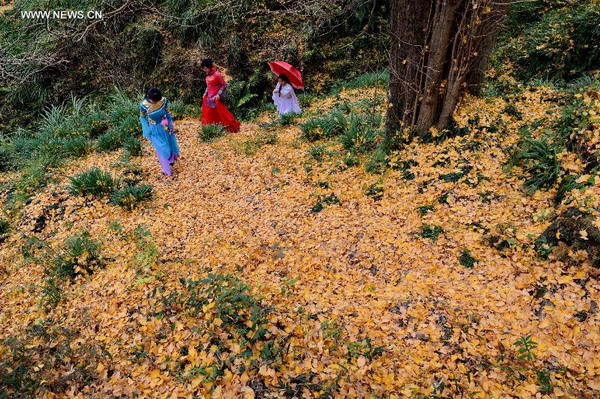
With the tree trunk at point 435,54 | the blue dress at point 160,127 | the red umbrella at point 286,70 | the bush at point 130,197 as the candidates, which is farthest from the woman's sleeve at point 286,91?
Result: the bush at point 130,197

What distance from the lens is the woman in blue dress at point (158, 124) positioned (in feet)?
19.9

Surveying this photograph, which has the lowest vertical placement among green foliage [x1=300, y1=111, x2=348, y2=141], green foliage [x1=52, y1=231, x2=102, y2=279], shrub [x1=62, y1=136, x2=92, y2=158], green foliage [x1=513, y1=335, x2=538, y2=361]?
green foliage [x1=513, y1=335, x2=538, y2=361]

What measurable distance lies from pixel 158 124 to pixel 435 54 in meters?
4.96

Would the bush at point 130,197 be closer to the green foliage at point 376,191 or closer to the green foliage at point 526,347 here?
the green foliage at point 376,191

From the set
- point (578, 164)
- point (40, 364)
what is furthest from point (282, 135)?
point (40, 364)

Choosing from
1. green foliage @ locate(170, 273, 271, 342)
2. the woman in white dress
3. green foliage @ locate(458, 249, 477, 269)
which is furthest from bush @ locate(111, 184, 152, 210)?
green foliage @ locate(458, 249, 477, 269)

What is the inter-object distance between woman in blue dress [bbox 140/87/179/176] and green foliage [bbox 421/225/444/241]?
487cm

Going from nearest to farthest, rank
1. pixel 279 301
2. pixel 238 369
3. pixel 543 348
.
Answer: pixel 543 348 < pixel 238 369 < pixel 279 301

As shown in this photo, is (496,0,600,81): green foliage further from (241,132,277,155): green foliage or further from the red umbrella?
(241,132,277,155): green foliage

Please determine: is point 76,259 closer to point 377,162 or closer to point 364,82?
point 377,162

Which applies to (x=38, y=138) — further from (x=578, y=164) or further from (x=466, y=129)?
(x=578, y=164)

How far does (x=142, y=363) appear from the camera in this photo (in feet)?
10.6

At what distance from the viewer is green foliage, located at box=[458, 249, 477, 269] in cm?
380

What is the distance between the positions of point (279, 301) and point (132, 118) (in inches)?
275
